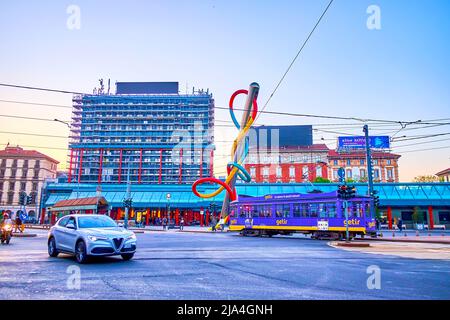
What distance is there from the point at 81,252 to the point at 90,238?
579mm

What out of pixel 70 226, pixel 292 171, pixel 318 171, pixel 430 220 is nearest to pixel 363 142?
pixel 430 220

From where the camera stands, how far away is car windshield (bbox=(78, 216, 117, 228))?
10312 millimetres

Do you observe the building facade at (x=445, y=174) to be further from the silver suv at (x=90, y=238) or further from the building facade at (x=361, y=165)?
the silver suv at (x=90, y=238)

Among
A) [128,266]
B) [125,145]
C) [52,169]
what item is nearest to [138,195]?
[125,145]

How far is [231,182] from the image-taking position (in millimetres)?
40438

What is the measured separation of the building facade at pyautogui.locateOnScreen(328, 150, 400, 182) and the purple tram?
185 ft

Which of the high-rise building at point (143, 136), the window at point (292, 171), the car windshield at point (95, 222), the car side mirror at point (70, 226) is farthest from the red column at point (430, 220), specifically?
the high-rise building at point (143, 136)

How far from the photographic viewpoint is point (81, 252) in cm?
960

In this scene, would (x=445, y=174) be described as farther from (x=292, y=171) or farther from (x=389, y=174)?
(x=292, y=171)

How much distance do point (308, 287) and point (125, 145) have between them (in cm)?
9704

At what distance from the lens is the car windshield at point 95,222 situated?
10312 millimetres

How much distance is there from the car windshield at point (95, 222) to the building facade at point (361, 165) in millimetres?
75406

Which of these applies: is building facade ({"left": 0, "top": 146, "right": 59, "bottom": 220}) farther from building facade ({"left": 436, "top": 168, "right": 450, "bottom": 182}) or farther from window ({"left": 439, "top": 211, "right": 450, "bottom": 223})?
building facade ({"left": 436, "top": 168, "right": 450, "bottom": 182})
